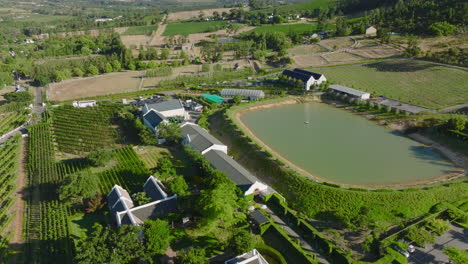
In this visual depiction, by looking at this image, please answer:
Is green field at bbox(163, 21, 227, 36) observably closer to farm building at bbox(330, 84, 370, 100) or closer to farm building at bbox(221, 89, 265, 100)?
farm building at bbox(221, 89, 265, 100)

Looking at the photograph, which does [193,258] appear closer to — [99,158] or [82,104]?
[99,158]

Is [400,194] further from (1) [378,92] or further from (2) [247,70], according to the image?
(2) [247,70]

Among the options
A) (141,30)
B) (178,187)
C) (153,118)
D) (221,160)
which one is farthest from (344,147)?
(141,30)

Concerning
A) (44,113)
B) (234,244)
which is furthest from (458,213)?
(44,113)

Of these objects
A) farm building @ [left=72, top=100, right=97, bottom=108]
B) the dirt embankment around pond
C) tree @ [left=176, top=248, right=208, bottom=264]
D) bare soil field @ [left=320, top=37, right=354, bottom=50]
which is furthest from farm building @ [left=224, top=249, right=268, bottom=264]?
bare soil field @ [left=320, top=37, right=354, bottom=50]

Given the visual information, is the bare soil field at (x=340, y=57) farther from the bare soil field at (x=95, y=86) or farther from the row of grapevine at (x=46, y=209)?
the row of grapevine at (x=46, y=209)
